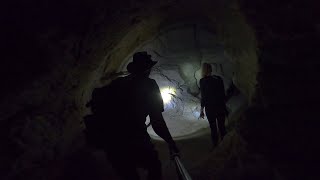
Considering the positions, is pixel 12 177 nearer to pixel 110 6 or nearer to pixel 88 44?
pixel 88 44

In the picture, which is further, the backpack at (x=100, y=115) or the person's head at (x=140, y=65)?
the person's head at (x=140, y=65)

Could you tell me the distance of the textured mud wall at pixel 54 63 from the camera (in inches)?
183

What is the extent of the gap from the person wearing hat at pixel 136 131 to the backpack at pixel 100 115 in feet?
0.22

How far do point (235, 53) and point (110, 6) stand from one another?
297 cm

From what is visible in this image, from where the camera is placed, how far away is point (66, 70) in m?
5.34

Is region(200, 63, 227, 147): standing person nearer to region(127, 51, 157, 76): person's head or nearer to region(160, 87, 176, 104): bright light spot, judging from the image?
region(127, 51, 157, 76): person's head

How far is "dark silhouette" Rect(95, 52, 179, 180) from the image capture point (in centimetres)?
298

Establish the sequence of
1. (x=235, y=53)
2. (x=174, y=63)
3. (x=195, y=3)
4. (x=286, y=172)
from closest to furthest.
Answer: (x=286, y=172) < (x=235, y=53) < (x=195, y=3) < (x=174, y=63)

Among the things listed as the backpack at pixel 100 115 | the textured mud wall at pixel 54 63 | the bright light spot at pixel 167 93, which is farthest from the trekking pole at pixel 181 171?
the bright light spot at pixel 167 93

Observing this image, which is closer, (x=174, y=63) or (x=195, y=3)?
(x=195, y=3)

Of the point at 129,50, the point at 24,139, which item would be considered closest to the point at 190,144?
the point at 129,50

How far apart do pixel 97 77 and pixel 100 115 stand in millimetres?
3860

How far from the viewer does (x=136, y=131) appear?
3020 mm

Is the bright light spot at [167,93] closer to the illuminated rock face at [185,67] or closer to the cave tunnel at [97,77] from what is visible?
the illuminated rock face at [185,67]
